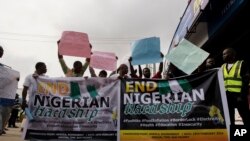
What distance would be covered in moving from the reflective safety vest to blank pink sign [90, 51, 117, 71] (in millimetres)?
3173

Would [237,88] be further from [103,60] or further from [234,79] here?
[103,60]

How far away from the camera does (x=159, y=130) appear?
6133 millimetres

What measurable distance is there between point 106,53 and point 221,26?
4.01 meters

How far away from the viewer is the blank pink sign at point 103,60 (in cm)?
866

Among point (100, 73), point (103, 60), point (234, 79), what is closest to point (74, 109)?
point (100, 73)

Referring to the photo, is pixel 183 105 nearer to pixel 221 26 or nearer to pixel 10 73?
pixel 10 73

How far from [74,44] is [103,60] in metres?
1.16

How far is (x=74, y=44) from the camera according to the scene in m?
7.80

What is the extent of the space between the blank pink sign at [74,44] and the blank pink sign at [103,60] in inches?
31.3

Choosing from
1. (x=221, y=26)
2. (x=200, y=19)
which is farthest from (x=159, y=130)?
(x=200, y=19)

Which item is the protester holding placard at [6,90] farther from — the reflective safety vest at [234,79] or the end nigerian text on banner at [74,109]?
the reflective safety vest at [234,79]

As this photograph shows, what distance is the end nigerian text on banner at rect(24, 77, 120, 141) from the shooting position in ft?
20.8

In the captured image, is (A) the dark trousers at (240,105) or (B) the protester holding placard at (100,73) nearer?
(A) the dark trousers at (240,105)

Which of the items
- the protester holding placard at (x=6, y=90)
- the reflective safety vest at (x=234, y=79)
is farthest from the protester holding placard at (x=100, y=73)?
the reflective safety vest at (x=234, y=79)
